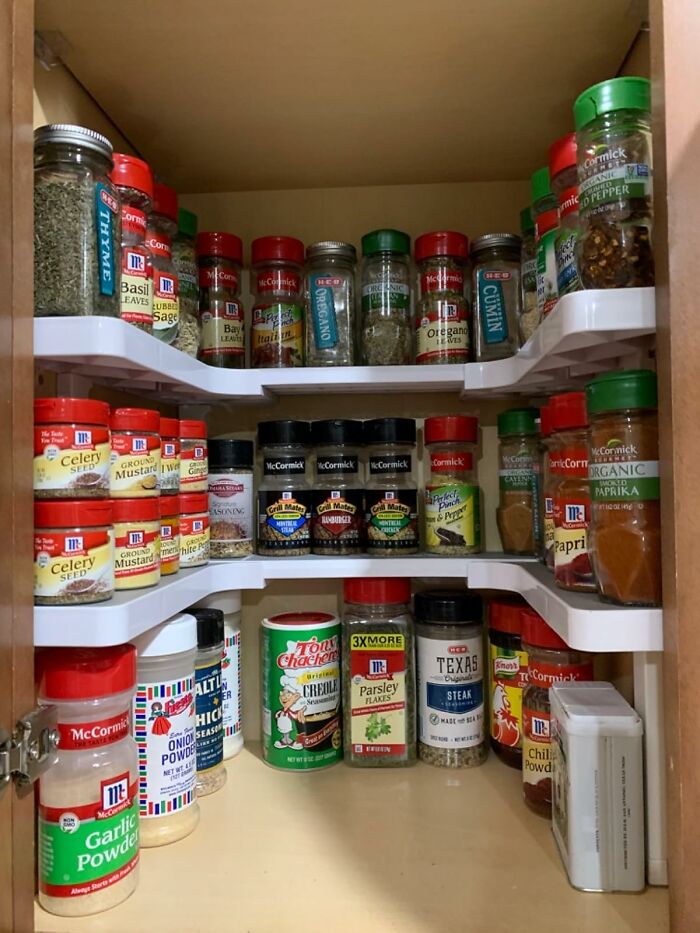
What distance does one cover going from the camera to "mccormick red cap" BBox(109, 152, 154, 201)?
30.2 inches

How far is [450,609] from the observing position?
98 centimetres

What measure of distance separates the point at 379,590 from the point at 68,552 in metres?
0.48

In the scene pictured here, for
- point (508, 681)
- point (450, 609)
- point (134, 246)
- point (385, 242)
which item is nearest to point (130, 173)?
point (134, 246)

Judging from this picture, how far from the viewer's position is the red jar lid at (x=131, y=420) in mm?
750

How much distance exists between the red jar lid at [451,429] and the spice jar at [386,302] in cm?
11

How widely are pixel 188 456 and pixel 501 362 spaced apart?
0.46 metres

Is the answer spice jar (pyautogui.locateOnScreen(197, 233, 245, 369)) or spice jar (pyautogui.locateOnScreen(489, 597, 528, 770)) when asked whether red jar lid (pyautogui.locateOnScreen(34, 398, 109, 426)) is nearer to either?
spice jar (pyautogui.locateOnScreen(197, 233, 245, 369))

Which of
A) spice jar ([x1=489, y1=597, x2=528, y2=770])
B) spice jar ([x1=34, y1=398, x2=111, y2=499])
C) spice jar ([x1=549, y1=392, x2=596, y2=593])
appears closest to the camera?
spice jar ([x1=34, y1=398, x2=111, y2=499])

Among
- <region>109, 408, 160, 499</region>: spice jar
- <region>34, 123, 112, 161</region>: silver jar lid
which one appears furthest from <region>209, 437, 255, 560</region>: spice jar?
<region>34, 123, 112, 161</region>: silver jar lid

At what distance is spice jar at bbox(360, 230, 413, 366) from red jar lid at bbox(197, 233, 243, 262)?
0.21 meters

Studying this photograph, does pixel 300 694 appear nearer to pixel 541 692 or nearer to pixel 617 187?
pixel 541 692

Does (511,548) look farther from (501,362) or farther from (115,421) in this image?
(115,421)

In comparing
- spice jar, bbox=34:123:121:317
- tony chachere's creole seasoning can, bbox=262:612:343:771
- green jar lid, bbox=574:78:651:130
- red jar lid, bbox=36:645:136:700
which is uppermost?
green jar lid, bbox=574:78:651:130

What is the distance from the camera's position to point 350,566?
98 centimetres
